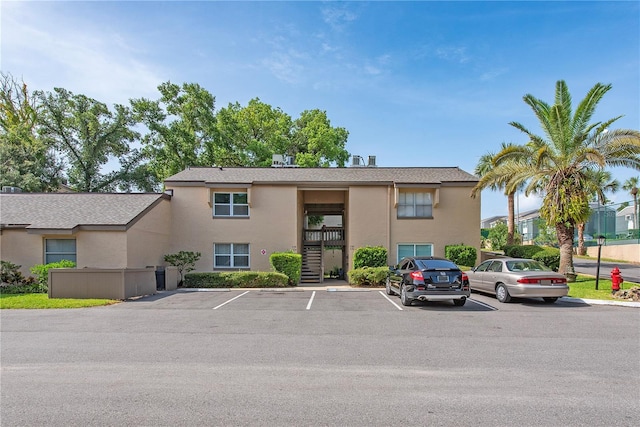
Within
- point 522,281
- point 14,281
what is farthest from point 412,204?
point 14,281

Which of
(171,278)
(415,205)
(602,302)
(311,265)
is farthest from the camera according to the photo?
(311,265)

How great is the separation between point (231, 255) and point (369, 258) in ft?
25.0

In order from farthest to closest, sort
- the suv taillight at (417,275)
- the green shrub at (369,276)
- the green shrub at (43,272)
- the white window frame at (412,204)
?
the white window frame at (412,204) → the green shrub at (369,276) → the green shrub at (43,272) → the suv taillight at (417,275)

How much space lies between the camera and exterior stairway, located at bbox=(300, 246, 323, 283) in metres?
23.1

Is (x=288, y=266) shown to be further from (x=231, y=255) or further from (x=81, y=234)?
(x=81, y=234)

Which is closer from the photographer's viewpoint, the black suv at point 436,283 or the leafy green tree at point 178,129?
the black suv at point 436,283

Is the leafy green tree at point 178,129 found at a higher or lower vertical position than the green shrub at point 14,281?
higher

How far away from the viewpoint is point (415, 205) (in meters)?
22.4

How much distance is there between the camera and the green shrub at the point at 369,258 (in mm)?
20859

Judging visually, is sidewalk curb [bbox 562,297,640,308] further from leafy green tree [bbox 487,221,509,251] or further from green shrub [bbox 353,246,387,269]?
leafy green tree [bbox 487,221,509,251]

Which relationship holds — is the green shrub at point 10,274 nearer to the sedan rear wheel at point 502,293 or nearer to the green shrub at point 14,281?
the green shrub at point 14,281

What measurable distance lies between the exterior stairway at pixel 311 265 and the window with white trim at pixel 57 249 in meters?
11.8

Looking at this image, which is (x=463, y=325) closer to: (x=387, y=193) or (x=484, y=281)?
(x=484, y=281)

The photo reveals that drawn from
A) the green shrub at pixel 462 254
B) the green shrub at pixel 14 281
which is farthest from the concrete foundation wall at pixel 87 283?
the green shrub at pixel 462 254
